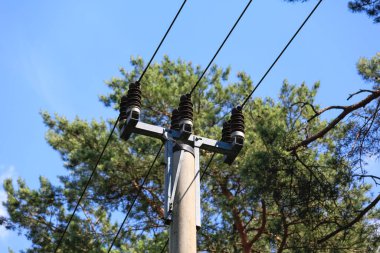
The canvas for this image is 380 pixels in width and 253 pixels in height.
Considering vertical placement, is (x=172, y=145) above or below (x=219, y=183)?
below

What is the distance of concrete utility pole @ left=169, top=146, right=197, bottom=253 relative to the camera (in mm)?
4586

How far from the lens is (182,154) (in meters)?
5.09

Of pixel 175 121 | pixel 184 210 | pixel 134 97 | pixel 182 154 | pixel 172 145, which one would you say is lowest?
pixel 184 210

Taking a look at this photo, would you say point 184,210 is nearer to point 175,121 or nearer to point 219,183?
point 175,121

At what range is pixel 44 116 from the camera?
17.8 m

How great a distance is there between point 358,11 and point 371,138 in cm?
196

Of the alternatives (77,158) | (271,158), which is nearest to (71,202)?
(77,158)

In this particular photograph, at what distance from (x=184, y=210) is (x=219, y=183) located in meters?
9.54

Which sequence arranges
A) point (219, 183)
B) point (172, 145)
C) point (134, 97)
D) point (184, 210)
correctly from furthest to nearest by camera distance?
point (219, 183), point (134, 97), point (172, 145), point (184, 210)

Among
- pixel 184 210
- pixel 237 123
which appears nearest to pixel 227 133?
pixel 237 123

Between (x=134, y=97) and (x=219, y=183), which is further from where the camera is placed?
(x=219, y=183)

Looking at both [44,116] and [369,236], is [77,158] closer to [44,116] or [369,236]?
[44,116]

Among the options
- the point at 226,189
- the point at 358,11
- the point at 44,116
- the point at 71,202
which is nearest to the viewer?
the point at 358,11

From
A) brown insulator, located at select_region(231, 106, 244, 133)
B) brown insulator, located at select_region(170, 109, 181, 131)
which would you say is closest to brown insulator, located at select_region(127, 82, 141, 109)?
brown insulator, located at select_region(170, 109, 181, 131)
